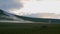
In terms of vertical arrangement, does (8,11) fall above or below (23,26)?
above

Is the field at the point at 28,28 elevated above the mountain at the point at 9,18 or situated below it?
below

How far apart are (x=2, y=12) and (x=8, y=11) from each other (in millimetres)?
45

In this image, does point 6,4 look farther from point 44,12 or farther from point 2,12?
point 44,12

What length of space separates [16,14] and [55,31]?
13.2 inches

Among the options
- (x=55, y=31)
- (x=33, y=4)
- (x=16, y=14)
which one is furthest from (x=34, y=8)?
(x=55, y=31)

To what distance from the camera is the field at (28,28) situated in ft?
2.51

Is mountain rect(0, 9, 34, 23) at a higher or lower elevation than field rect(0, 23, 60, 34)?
higher

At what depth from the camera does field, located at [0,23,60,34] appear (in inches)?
30.1

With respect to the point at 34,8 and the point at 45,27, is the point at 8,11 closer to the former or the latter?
the point at 34,8

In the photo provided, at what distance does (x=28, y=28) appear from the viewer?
0.78m

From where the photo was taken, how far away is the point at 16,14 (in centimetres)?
74

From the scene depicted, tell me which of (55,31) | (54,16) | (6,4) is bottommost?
(55,31)

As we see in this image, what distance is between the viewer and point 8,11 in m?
0.75

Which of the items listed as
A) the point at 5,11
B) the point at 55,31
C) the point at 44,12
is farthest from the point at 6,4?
the point at 55,31
